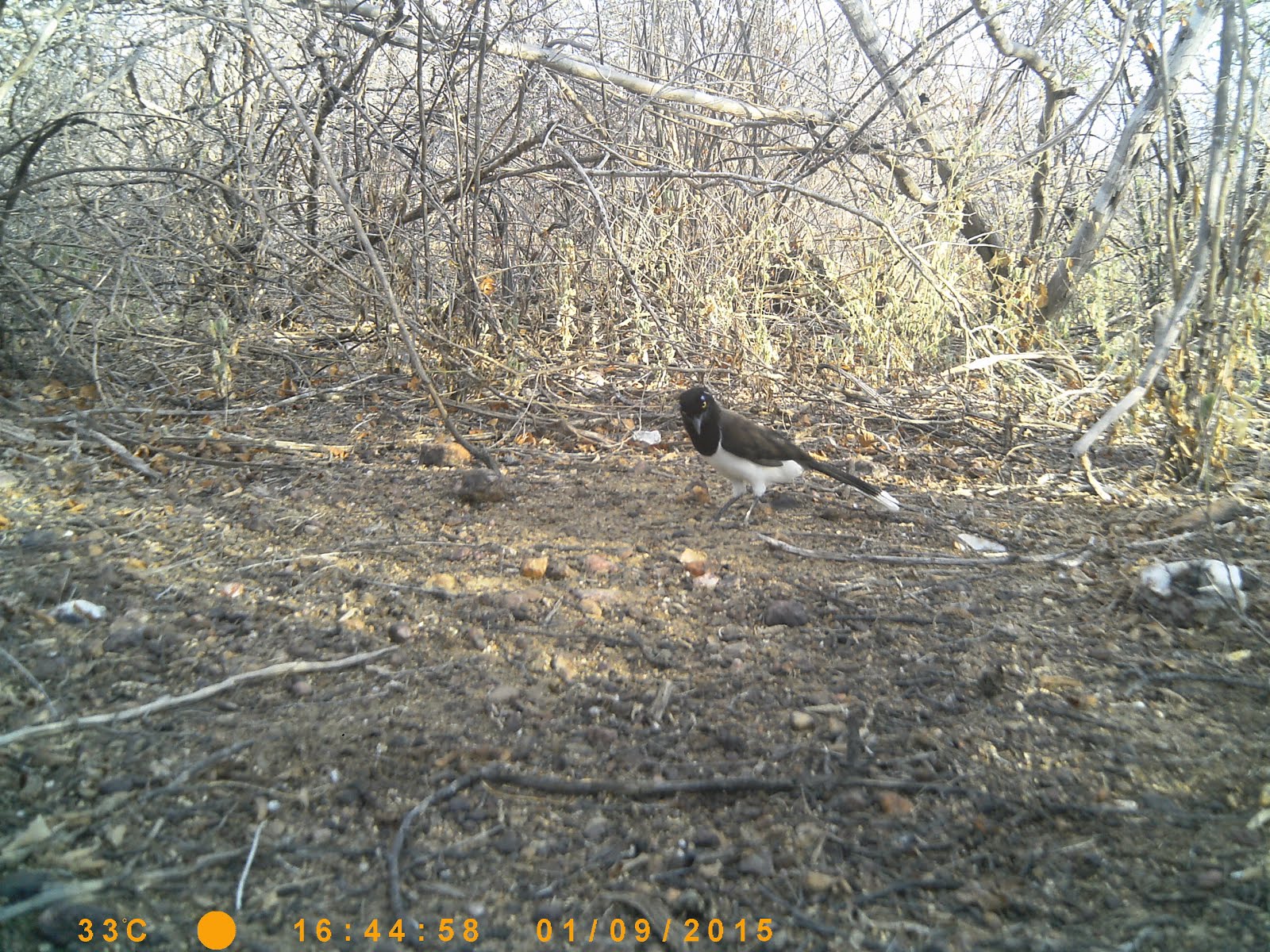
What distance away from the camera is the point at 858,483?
3.71 metres

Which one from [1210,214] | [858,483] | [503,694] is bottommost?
[503,694]

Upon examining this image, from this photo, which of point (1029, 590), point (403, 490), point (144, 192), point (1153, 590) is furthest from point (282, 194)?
point (1153, 590)

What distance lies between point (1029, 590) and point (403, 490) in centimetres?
251

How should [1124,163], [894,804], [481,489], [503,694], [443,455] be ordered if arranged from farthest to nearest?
1. [1124,163]
2. [443,455]
3. [481,489]
4. [503,694]
5. [894,804]

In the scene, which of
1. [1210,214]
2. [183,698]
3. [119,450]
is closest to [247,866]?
[183,698]

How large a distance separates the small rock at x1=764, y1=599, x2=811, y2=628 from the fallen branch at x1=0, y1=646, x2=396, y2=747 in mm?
1157

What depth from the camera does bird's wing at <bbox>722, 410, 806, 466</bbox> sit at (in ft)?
12.0

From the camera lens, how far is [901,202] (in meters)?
4.86

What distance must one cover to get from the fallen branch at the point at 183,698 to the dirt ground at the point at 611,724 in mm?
14

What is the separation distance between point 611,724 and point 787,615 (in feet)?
2.53

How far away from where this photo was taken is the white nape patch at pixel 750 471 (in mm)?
3654

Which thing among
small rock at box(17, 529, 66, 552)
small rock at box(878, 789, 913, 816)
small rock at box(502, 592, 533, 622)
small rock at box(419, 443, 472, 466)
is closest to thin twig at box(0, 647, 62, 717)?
small rock at box(17, 529, 66, 552)

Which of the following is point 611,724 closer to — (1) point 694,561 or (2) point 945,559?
(1) point 694,561

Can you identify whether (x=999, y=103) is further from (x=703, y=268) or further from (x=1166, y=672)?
(x=1166, y=672)
